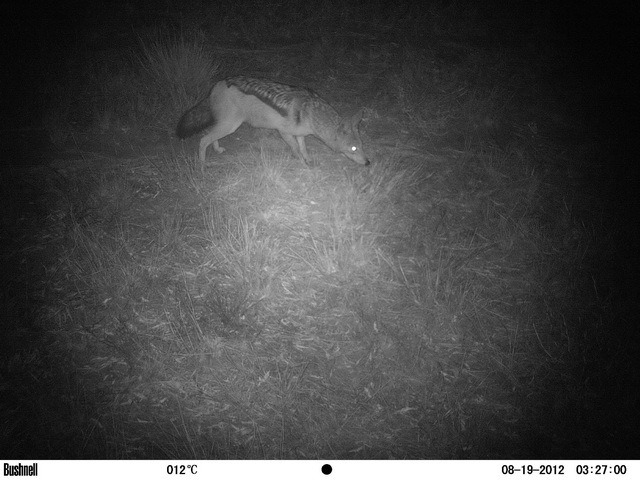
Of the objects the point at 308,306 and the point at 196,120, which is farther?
the point at 196,120

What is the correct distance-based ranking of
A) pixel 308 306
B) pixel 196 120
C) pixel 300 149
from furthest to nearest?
1. pixel 300 149
2. pixel 196 120
3. pixel 308 306

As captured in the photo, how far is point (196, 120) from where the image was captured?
506 cm

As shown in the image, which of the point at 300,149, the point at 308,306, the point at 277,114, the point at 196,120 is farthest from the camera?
the point at 300,149

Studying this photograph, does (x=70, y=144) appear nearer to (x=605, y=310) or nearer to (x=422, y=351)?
(x=422, y=351)

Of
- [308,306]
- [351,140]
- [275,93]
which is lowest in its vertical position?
[308,306]

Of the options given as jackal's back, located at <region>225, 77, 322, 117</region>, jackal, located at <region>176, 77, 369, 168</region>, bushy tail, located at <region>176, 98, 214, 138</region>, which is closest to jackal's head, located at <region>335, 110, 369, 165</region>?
jackal, located at <region>176, 77, 369, 168</region>

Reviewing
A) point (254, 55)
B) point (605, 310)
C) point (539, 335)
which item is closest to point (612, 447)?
point (539, 335)

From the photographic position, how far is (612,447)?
2654 millimetres

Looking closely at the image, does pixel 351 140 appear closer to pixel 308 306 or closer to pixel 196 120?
pixel 196 120

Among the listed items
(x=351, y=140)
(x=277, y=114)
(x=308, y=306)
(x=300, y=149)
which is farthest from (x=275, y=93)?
(x=308, y=306)

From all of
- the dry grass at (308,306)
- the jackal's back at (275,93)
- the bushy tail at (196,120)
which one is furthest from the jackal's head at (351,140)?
the bushy tail at (196,120)

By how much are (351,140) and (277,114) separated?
2.82 ft

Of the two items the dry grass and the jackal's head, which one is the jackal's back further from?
the dry grass

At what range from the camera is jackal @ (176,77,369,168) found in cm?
480
